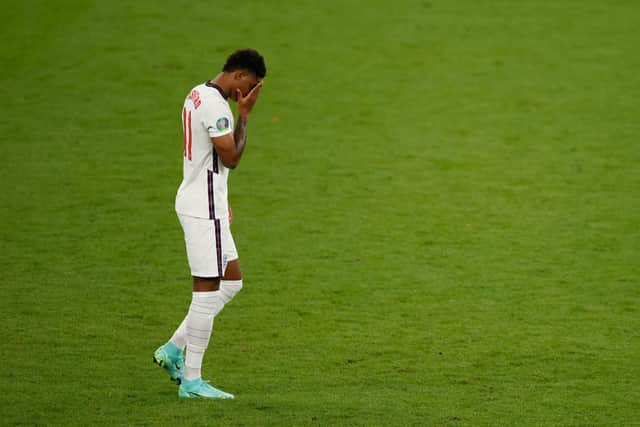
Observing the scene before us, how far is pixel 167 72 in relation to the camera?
42.5 feet

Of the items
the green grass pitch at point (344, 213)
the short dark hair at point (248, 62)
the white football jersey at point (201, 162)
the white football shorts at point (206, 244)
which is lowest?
the green grass pitch at point (344, 213)

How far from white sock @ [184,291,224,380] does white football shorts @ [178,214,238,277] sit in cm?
14

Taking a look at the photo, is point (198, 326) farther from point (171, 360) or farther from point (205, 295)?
point (171, 360)

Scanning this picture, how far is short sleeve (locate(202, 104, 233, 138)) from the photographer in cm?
537

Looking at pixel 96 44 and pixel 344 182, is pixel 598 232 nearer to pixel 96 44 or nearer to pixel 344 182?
pixel 344 182

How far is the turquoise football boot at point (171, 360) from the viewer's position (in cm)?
573

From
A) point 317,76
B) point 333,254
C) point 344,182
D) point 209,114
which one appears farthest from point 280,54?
point 209,114

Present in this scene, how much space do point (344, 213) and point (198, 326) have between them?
168 inches

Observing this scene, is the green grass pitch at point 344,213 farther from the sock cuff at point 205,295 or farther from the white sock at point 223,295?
the sock cuff at point 205,295

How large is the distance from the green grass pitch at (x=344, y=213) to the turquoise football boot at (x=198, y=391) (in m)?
0.13

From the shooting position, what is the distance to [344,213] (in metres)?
9.70

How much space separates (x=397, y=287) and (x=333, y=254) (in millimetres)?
881

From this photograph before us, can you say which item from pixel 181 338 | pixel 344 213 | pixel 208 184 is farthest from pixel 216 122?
pixel 344 213

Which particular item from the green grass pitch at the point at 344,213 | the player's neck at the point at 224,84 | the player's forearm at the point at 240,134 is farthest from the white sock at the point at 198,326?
the player's neck at the point at 224,84
